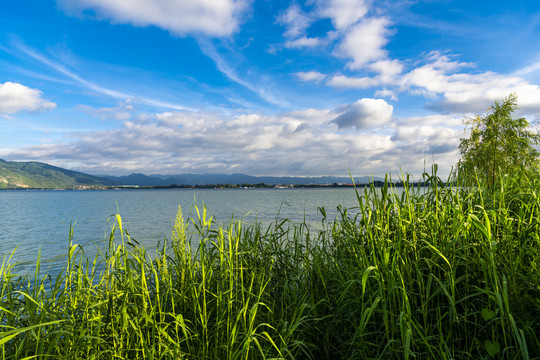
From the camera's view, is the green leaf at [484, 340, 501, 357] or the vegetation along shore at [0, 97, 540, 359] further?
the vegetation along shore at [0, 97, 540, 359]

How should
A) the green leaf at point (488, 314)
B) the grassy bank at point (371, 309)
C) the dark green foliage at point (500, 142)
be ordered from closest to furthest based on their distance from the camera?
the green leaf at point (488, 314) → the grassy bank at point (371, 309) → the dark green foliage at point (500, 142)

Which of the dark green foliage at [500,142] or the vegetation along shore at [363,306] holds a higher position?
the dark green foliage at [500,142]

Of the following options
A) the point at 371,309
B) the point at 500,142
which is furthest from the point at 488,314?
the point at 500,142

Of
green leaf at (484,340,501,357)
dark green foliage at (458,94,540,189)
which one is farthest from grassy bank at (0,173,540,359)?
dark green foliage at (458,94,540,189)

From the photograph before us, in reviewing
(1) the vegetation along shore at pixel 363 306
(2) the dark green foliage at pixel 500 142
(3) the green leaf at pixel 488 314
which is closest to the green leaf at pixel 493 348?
(1) the vegetation along shore at pixel 363 306

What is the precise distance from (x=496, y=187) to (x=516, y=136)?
27142mm

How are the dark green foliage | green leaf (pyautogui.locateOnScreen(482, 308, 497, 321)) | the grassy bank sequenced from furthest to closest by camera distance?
the dark green foliage, the grassy bank, green leaf (pyautogui.locateOnScreen(482, 308, 497, 321))

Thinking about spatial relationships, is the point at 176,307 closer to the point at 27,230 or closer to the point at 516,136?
the point at 516,136

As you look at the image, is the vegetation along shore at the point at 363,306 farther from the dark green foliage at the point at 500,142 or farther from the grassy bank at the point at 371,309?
the dark green foliage at the point at 500,142

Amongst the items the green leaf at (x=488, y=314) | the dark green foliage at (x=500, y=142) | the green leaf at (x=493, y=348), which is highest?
the dark green foliage at (x=500, y=142)

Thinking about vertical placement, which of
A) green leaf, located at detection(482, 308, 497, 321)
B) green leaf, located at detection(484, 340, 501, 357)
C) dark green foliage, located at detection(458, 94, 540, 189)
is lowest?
green leaf, located at detection(484, 340, 501, 357)

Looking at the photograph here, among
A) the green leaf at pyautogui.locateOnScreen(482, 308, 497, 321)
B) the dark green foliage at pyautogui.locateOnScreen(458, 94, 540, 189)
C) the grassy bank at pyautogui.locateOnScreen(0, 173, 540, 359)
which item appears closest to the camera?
the green leaf at pyautogui.locateOnScreen(482, 308, 497, 321)

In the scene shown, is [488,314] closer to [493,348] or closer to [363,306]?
[493,348]

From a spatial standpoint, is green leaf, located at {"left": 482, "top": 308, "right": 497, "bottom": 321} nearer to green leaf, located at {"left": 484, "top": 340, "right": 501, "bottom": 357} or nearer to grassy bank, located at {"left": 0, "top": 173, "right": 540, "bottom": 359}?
grassy bank, located at {"left": 0, "top": 173, "right": 540, "bottom": 359}
